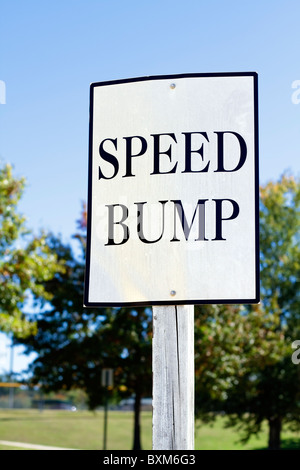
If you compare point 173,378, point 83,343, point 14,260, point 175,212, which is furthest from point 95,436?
point 175,212

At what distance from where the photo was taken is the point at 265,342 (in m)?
23.6

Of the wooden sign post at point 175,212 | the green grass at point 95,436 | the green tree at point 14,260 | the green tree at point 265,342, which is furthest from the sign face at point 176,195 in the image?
the green grass at point 95,436

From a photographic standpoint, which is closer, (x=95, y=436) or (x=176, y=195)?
(x=176, y=195)

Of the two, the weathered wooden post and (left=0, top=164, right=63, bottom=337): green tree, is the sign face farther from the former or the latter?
(left=0, top=164, right=63, bottom=337): green tree

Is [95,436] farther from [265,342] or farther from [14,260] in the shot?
[14,260]

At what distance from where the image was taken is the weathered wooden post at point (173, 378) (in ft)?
6.37

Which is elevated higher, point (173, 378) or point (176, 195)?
point (176, 195)

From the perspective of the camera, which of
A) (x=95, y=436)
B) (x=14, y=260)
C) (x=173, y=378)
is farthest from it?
(x=95, y=436)

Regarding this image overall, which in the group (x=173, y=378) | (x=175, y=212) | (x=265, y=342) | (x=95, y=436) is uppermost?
(x=175, y=212)

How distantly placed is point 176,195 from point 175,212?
0.06 meters

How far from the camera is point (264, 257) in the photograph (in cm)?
2784

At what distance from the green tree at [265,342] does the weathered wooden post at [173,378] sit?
19.1 meters

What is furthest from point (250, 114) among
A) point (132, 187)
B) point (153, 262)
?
point (153, 262)

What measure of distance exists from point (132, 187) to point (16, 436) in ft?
105
